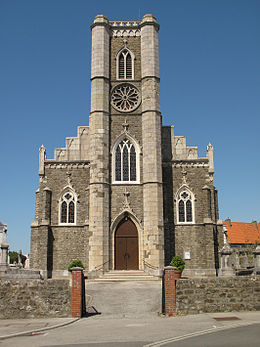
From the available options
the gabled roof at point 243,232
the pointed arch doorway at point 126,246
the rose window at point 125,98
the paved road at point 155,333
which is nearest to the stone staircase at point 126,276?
the pointed arch doorway at point 126,246

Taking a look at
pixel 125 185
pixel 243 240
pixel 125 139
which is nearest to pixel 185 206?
pixel 125 185

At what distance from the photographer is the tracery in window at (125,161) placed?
28.5 m

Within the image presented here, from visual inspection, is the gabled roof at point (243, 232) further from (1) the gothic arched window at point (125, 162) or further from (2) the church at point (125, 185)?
(1) the gothic arched window at point (125, 162)

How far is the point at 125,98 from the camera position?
98.0ft

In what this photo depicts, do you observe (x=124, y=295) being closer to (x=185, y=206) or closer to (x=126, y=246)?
(x=126, y=246)

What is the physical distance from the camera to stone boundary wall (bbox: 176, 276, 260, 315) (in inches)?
557

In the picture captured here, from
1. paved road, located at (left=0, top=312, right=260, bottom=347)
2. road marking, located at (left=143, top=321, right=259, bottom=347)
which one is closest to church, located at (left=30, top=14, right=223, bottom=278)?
paved road, located at (left=0, top=312, right=260, bottom=347)

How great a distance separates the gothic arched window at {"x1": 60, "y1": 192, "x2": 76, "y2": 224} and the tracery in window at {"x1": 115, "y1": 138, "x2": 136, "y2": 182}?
3.76 metres

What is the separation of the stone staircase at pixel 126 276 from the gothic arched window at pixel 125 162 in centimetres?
642

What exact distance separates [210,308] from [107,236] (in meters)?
13.4

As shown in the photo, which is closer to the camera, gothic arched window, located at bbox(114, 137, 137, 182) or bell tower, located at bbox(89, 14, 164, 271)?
bell tower, located at bbox(89, 14, 164, 271)

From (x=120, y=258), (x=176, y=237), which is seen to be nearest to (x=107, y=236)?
(x=120, y=258)

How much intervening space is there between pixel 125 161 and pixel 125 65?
7.58 m

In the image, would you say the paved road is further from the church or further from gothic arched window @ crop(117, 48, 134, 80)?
gothic arched window @ crop(117, 48, 134, 80)
